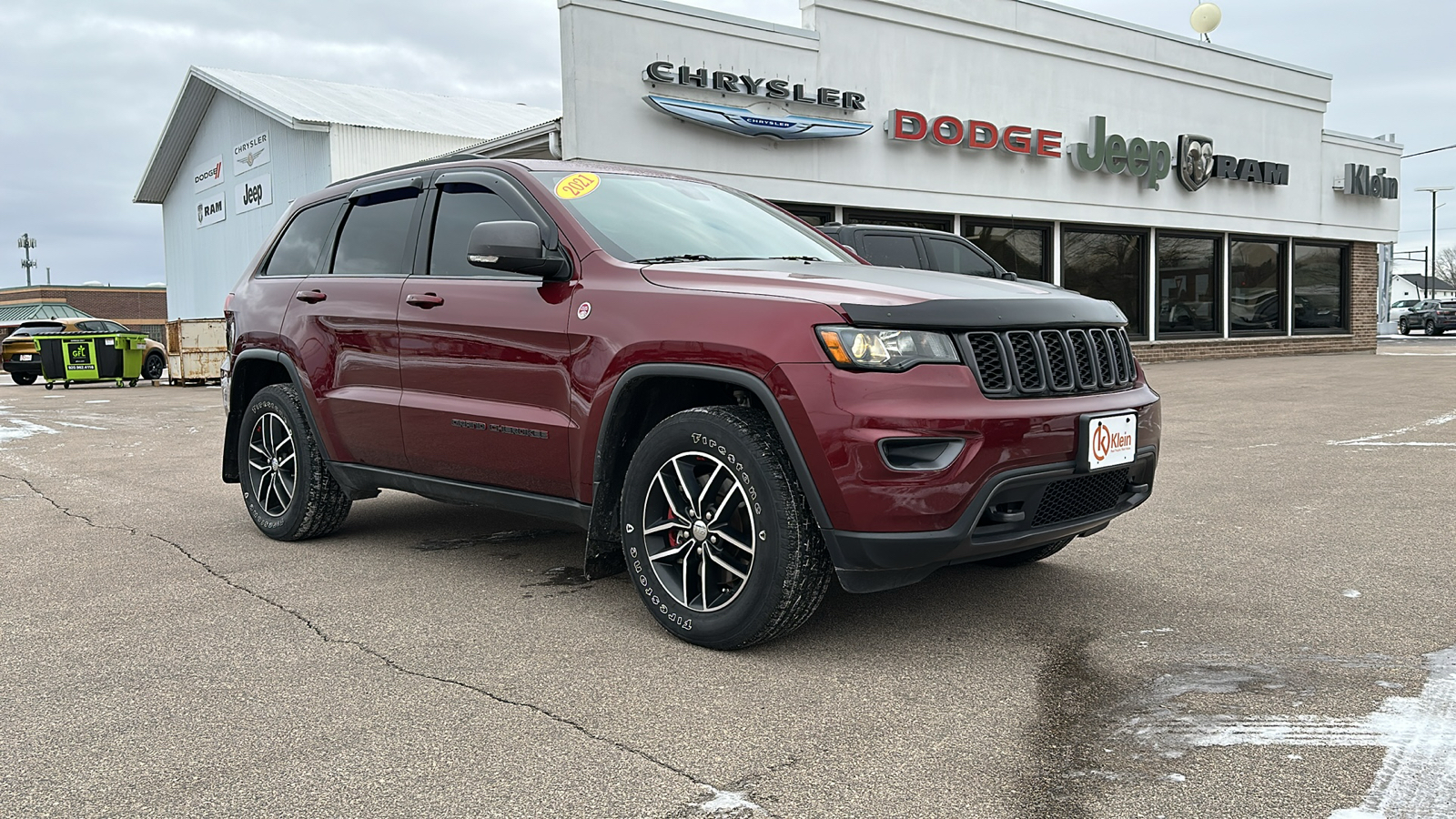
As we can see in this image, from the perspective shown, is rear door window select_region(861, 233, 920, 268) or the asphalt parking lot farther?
rear door window select_region(861, 233, 920, 268)

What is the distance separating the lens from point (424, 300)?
4750 mm

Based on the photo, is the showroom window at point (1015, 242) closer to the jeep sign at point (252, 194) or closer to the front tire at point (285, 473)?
the jeep sign at point (252, 194)

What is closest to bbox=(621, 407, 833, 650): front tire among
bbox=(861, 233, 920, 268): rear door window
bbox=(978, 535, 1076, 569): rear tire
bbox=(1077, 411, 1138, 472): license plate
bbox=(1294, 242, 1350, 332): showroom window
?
bbox=(1077, 411, 1138, 472): license plate

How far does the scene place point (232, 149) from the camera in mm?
25844

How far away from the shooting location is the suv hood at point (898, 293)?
3.41 m

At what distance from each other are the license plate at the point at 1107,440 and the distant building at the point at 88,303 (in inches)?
2666

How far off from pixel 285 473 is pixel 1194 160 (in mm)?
21525

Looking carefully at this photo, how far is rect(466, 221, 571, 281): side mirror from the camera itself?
13.1 ft

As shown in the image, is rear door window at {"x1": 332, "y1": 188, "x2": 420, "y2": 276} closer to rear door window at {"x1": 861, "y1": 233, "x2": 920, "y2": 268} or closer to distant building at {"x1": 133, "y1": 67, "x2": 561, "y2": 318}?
rear door window at {"x1": 861, "y1": 233, "x2": 920, "y2": 268}

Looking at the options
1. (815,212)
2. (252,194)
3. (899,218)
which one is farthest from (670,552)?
(252,194)

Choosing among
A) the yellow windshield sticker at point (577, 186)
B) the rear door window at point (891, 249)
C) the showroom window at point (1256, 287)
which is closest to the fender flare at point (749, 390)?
the yellow windshield sticker at point (577, 186)

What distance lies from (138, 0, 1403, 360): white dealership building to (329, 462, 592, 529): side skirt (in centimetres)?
639

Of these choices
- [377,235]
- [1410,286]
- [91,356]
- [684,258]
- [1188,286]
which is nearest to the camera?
[684,258]

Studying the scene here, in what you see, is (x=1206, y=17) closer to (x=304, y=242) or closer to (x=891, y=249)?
(x=891, y=249)
